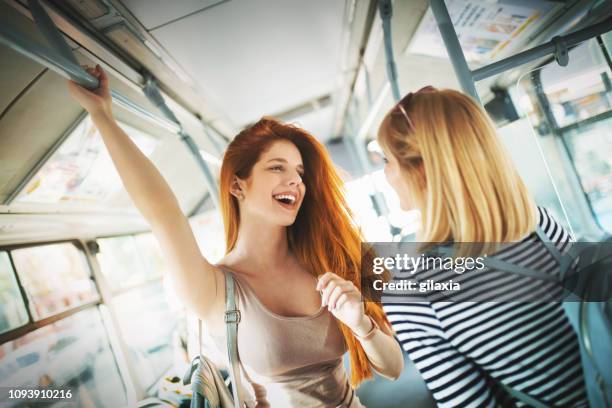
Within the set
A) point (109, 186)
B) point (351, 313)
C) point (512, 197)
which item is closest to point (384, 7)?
point (512, 197)

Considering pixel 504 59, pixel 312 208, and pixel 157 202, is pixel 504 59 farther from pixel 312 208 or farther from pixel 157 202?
pixel 157 202

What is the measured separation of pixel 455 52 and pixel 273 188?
936 mm

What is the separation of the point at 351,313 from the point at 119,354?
79.7 inches

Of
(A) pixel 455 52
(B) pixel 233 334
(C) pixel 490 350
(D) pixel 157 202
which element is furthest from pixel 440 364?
(A) pixel 455 52

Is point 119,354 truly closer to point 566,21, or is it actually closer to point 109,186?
point 109,186

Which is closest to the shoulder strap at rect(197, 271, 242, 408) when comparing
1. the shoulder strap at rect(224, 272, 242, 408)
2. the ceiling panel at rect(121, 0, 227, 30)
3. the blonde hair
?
the shoulder strap at rect(224, 272, 242, 408)

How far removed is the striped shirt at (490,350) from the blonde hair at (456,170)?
0.72 ft

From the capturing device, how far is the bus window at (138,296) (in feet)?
6.84

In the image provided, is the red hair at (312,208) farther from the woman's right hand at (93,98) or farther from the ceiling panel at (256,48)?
the ceiling panel at (256,48)

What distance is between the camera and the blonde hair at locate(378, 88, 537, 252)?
86 centimetres

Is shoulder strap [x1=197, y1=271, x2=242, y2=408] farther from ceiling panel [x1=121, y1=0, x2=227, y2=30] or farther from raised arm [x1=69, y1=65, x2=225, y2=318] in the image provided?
ceiling panel [x1=121, y1=0, x2=227, y2=30]

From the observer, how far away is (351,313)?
886 millimetres

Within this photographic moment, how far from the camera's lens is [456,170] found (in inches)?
33.5

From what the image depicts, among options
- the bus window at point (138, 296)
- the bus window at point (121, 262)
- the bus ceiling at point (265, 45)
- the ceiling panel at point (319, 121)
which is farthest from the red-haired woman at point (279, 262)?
the ceiling panel at point (319, 121)
